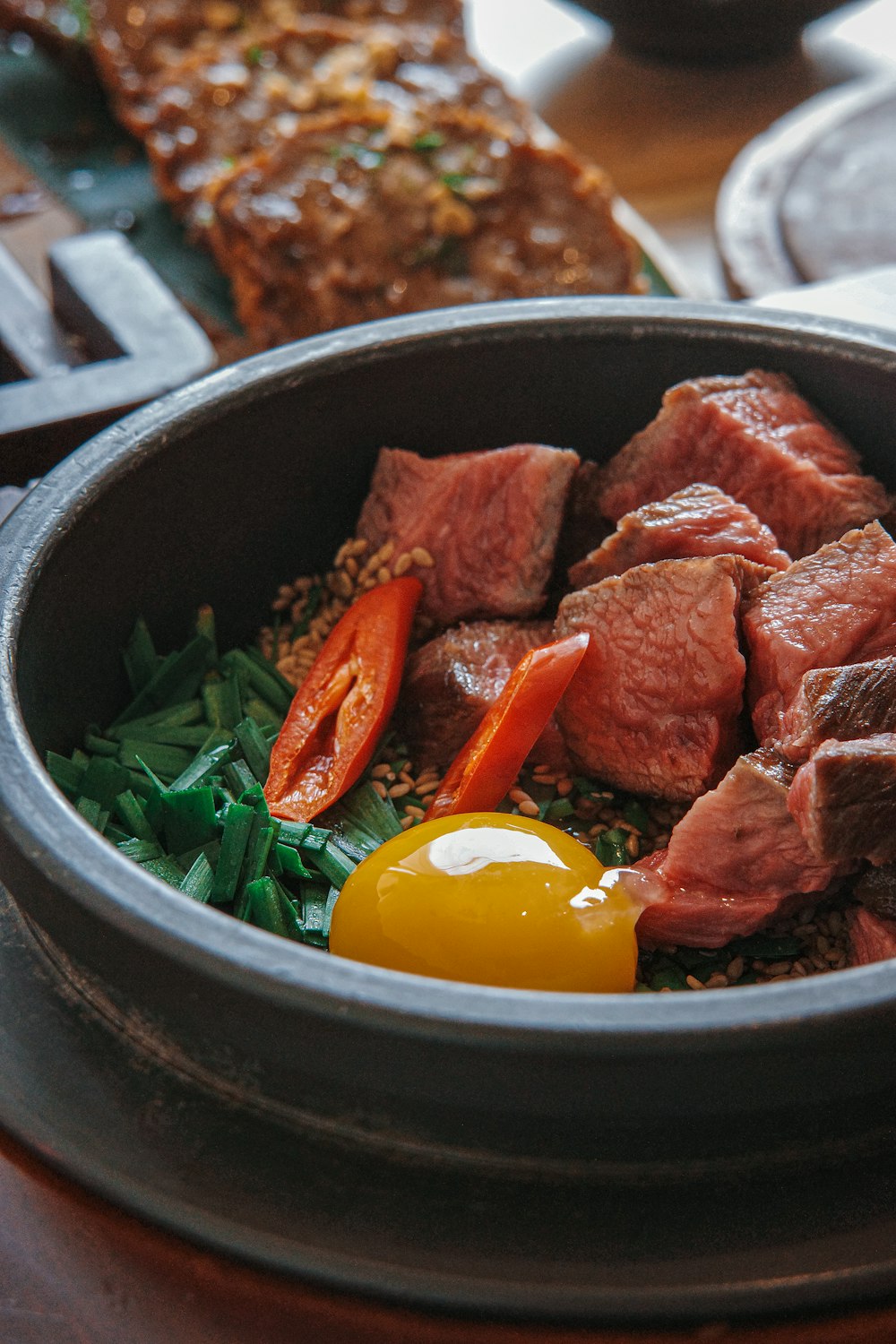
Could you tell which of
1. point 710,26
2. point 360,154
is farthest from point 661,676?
point 710,26

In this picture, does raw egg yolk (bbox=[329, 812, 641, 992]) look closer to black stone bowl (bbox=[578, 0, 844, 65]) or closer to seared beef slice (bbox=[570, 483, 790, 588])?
seared beef slice (bbox=[570, 483, 790, 588])

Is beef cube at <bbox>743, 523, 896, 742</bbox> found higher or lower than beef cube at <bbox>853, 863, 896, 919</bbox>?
higher

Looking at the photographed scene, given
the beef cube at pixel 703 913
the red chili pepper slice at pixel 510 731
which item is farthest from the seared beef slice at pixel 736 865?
the red chili pepper slice at pixel 510 731

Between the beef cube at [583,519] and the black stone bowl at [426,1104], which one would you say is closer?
the black stone bowl at [426,1104]

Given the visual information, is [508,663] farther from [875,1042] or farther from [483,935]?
[875,1042]

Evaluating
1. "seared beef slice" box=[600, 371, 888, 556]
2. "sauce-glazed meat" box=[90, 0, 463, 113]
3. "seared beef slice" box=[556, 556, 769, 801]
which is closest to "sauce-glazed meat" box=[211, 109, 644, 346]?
"sauce-glazed meat" box=[90, 0, 463, 113]

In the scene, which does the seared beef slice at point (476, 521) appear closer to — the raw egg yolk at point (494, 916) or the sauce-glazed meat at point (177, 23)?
the raw egg yolk at point (494, 916)
